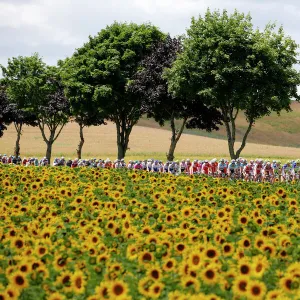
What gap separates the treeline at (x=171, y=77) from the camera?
152ft

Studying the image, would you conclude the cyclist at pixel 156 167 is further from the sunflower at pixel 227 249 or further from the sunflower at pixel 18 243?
the sunflower at pixel 227 249

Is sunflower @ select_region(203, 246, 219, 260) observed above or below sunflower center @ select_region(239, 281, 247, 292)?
above

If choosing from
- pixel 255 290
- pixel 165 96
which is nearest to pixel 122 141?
pixel 165 96

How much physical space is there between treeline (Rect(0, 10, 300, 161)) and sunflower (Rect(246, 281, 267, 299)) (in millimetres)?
38062

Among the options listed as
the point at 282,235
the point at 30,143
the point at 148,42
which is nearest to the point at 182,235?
the point at 282,235

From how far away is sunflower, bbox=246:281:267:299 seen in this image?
757 cm

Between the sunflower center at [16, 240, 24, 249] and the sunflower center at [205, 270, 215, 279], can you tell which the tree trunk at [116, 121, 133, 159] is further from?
the sunflower center at [205, 270, 215, 279]

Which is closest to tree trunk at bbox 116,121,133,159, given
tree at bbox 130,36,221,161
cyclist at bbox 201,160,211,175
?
tree at bbox 130,36,221,161

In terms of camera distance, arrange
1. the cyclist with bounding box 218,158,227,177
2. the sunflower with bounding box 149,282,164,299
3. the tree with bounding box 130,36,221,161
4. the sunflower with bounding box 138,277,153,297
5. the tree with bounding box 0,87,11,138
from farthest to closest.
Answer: the tree with bounding box 0,87,11,138 → the tree with bounding box 130,36,221,161 → the cyclist with bounding box 218,158,227,177 → the sunflower with bounding box 138,277,153,297 → the sunflower with bounding box 149,282,164,299

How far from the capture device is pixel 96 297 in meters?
7.71

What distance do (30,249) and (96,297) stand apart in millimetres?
2621

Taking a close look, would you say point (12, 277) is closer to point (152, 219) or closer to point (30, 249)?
point (30, 249)

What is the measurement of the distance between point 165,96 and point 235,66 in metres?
10.00

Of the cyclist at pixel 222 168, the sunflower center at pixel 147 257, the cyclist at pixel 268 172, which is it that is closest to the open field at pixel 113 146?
the cyclist at pixel 222 168
